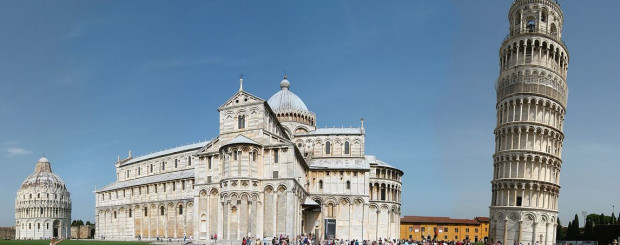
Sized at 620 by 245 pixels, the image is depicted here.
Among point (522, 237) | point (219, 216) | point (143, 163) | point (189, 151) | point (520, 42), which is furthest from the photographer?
point (143, 163)

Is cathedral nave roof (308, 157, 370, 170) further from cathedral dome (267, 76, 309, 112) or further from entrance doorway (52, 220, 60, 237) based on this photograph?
entrance doorway (52, 220, 60, 237)

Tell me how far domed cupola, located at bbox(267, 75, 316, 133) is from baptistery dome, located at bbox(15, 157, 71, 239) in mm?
87101

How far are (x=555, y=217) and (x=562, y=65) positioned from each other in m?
18.9

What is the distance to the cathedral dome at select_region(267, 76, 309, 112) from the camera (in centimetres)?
6994

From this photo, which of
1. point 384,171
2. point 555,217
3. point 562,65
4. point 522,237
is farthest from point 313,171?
point 562,65

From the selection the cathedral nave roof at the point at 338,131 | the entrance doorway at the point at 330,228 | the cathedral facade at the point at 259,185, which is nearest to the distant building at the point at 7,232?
the cathedral facade at the point at 259,185

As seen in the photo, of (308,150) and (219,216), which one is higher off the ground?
(308,150)

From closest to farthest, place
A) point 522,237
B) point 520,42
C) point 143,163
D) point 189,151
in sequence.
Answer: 1. point 522,237
2. point 520,42
3. point 189,151
4. point 143,163

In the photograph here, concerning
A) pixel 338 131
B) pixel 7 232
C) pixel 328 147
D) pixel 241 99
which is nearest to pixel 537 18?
pixel 338 131

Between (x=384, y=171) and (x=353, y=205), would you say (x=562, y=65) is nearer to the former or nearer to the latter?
(x=384, y=171)

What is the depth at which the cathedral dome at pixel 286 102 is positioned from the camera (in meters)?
69.9

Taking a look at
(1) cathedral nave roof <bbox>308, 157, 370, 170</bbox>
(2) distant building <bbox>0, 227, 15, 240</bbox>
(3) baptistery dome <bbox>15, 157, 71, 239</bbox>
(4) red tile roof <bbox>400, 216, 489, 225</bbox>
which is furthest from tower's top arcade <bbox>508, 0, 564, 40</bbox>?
(2) distant building <bbox>0, 227, 15, 240</bbox>

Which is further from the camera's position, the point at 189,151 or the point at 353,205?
the point at 189,151

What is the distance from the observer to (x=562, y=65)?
64500mm
